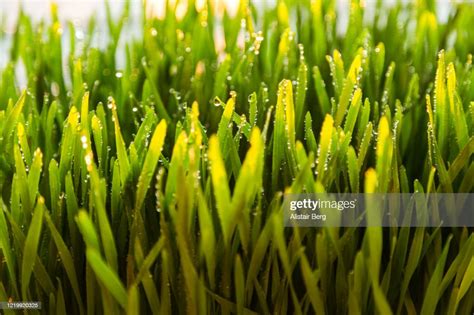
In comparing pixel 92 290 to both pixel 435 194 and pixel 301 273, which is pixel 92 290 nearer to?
pixel 301 273

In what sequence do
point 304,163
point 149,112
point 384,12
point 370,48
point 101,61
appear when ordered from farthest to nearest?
point 384,12 < point 101,61 < point 370,48 < point 149,112 < point 304,163

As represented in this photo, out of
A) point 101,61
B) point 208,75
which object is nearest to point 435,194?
point 208,75

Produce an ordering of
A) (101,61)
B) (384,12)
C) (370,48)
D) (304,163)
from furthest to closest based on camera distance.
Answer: (384,12) < (101,61) < (370,48) < (304,163)

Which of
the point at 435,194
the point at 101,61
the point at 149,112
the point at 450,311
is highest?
the point at 101,61

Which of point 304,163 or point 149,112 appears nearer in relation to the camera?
point 304,163

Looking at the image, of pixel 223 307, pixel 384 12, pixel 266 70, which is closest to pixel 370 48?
pixel 266 70

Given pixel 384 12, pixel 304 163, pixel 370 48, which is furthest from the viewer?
pixel 384 12

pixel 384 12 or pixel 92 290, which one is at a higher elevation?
pixel 384 12

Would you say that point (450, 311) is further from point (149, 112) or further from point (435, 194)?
point (149, 112)

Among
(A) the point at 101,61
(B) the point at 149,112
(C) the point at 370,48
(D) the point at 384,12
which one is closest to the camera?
(B) the point at 149,112
